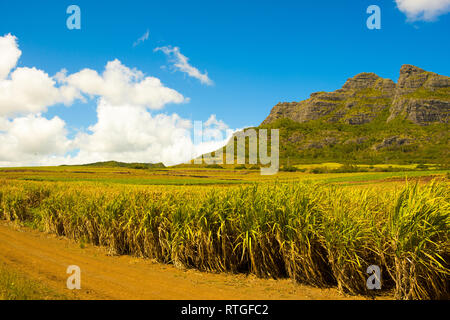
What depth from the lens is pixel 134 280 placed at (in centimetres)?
660

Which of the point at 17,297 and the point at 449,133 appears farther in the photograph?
the point at 449,133

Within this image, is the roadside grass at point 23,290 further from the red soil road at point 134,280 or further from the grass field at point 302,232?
the grass field at point 302,232

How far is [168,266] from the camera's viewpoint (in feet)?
25.6

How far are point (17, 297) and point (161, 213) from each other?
397 centimetres

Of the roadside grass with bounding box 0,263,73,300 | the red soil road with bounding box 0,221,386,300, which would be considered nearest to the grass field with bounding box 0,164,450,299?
the red soil road with bounding box 0,221,386,300

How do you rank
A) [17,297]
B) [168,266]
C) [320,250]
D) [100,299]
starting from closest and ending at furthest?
[17,297] → [100,299] → [320,250] → [168,266]

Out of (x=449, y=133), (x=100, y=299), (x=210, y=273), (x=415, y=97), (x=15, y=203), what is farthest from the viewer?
(x=415, y=97)

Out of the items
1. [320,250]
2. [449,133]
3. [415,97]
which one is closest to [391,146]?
[449,133]

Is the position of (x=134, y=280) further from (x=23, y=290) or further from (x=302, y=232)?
(x=302, y=232)

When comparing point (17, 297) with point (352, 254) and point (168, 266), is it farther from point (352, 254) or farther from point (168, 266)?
point (352, 254)

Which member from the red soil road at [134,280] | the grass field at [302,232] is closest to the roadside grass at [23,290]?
the red soil road at [134,280]

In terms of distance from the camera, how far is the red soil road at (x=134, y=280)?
18.8ft

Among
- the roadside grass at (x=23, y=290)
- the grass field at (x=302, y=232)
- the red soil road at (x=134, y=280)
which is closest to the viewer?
the roadside grass at (x=23, y=290)
